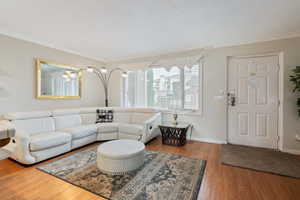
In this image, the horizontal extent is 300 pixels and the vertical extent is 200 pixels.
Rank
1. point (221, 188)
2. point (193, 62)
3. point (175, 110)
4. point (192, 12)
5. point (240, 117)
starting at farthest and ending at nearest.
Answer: point (175, 110), point (193, 62), point (240, 117), point (192, 12), point (221, 188)

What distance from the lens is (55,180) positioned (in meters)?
1.91

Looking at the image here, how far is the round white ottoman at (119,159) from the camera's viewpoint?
201 centimetres

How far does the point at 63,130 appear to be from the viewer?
119 inches

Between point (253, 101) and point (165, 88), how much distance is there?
2160 mm

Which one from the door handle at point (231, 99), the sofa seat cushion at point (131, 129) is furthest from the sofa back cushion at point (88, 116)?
the door handle at point (231, 99)

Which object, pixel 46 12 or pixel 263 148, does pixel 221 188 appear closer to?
pixel 263 148

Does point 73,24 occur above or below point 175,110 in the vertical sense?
above

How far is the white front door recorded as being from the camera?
3.07m

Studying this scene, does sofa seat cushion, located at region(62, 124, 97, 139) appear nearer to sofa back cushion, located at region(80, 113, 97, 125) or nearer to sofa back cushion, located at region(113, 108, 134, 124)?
sofa back cushion, located at region(80, 113, 97, 125)

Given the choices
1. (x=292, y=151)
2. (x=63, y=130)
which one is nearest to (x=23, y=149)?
(x=63, y=130)

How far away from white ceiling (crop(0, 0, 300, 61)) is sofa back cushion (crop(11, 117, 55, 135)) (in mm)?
1741

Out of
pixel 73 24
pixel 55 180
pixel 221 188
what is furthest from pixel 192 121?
pixel 73 24

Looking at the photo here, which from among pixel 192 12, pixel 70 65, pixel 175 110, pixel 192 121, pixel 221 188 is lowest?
pixel 221 188

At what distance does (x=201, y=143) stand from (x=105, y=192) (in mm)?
2564
